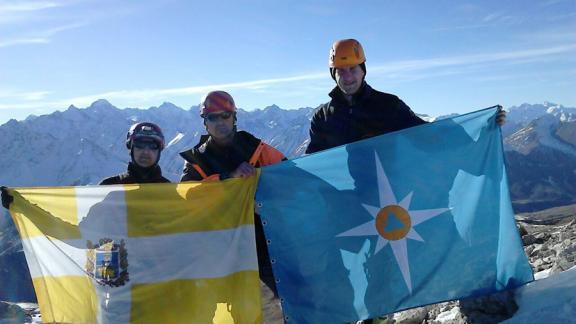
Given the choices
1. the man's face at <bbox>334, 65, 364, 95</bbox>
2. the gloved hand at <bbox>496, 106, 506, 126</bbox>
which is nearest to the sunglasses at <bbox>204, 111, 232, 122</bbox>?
the man's face at <bbox>334, 65, 364, 95</bbox>

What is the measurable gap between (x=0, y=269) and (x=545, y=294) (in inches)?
9142

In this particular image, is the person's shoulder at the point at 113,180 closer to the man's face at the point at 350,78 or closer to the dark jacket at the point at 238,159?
the dark jacket at the point at 238,159

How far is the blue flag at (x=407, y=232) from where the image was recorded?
6.73 m

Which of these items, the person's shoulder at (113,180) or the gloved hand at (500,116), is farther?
the person's shoulder at (113,180)

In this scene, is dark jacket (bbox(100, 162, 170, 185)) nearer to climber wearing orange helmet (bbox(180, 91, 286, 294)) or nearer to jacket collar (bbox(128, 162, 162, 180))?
jacket collar (bbox(128, 162, 162, 180))

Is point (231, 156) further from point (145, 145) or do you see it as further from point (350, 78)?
point (350, 78)

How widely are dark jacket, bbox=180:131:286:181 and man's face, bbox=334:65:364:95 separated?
Result: 148 cm

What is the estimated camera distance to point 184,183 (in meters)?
7.05

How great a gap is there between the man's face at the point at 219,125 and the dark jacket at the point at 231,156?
0.49 ft

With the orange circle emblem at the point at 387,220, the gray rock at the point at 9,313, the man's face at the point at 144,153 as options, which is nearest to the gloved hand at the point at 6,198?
the man's face at the point at 144,153

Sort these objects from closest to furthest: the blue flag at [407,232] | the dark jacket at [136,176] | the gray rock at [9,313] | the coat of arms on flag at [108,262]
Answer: the blue flag at [407,232], the coat of arms on flag at [108,262], the dark jacket at [136,176], the gray rock at [9,313]

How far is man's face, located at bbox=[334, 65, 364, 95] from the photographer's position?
7.41m

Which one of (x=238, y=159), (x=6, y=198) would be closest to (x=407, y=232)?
(x=238, y=159)

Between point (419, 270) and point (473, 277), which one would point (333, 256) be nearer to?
point (419, 270)
